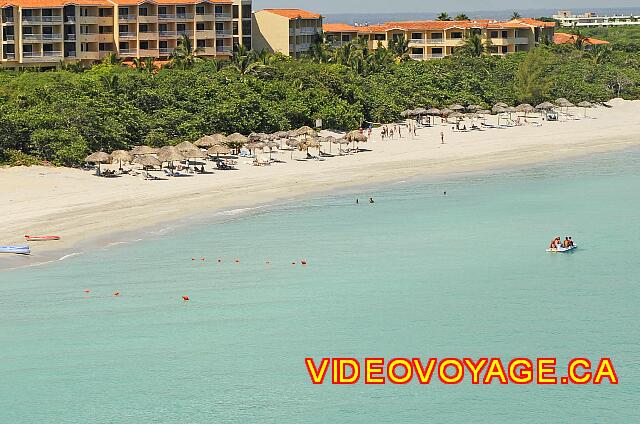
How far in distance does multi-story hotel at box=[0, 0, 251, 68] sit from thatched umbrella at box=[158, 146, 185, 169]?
131 feet

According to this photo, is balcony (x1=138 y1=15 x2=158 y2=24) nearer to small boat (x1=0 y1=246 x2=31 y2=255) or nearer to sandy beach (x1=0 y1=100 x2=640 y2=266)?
sandy beach (x1=0 y1=100 x2=640 y2=266)

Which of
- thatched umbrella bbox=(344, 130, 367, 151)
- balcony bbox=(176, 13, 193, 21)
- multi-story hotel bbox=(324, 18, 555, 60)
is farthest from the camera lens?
multi-story hotel bbox=(324, 18, 555, 60)

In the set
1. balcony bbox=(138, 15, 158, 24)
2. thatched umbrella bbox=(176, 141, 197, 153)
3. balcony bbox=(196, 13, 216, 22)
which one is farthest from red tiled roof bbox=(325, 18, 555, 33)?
thatched umbrella bbox=(176, 141, 197, 153)

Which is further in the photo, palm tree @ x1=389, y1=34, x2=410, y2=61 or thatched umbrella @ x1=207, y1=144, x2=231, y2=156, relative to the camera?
palm tree @ x1=389, y1=34, x2=410, y2=61

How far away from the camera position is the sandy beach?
4753cm

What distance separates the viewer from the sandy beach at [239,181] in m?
47.5

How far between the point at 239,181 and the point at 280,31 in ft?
177

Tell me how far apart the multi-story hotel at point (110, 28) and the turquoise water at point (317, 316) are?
160ft

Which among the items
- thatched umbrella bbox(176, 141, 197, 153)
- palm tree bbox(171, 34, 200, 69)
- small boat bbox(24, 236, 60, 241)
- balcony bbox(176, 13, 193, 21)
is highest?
balcony bbox(176, 13, 193, 21)

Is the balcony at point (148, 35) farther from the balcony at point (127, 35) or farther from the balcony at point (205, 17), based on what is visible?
the balcony at point (205, 17)

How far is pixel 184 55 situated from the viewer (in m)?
91.2

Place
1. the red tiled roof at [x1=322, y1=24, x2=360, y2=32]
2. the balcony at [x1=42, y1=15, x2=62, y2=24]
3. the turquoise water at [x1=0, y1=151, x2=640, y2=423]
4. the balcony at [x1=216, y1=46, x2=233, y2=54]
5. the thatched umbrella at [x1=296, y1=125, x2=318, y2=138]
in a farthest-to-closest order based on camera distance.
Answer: the red tiled roof at [x1=322, y1=24, x2=360, y2=32]
the balcony at [x1=216, y1=46, x2=233, y2=54]
the balcony at [x1=42, y1=15, x2=62, y2=24]
the thatched umbrella at [x1=296, y1=125, x2=318, y2=138]
the turquoise water at [x1=0, y1=151, x2=640, y2=423]

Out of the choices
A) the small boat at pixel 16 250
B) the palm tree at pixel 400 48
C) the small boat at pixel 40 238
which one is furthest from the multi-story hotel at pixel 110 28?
the small boat at pixel 16 250

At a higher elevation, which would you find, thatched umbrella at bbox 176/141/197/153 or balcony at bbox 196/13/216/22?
balcony at bbox 196/13/216/22
